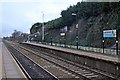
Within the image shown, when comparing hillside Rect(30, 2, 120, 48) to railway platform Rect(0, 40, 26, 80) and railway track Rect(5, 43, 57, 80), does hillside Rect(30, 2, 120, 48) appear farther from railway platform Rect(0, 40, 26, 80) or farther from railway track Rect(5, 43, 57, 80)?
railway platform Rect(0, 40, 26, 80)

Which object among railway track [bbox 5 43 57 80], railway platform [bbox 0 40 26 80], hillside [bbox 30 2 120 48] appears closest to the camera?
railway platform [bbox 0 40 26 80]

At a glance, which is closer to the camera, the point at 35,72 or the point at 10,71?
the point at 10,71

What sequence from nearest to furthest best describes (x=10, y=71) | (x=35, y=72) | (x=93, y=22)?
1. (x=10, y=71)
2. (x=35, y=72)
3. (x=93, y=22)

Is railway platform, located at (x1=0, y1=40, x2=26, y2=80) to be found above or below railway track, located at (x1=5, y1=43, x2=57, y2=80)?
above

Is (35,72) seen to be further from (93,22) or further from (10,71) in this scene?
(93,22)

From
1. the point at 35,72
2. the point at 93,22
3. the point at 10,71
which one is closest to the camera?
the point at 10,71

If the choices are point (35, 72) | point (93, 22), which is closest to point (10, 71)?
point (35, 72)

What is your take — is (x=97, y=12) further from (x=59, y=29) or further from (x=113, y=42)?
(x=59, y=29)

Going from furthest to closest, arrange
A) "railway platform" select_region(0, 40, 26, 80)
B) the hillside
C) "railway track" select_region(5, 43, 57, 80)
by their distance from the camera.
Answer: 1. the hillside
2. "railway track" select_region(5, 43, 57, 80)
3. "railway platform" select_region(0, 40, 26, 80)

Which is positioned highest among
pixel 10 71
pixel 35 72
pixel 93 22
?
pixel 93 22

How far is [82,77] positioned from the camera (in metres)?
20.2

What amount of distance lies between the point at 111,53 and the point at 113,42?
7.02 m

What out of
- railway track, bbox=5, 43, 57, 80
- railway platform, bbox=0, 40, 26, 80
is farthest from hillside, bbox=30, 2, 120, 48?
railway platform, bbox=0, 40, 26, 80

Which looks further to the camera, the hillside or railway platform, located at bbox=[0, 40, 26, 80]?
the hillside
